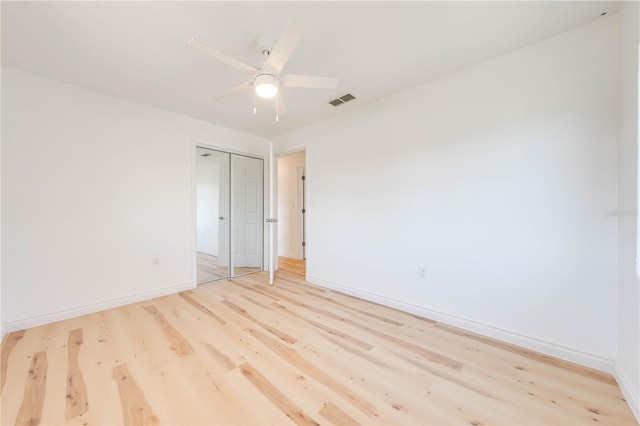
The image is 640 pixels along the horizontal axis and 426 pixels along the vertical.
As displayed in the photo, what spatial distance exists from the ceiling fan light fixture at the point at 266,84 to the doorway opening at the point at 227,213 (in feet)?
7.65

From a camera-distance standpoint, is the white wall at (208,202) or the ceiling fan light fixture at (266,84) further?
the white wall at (208,202)

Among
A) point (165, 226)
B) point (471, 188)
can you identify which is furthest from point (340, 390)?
point (165, 226)

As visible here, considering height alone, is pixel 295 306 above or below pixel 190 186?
below

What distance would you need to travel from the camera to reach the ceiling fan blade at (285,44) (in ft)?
4.36

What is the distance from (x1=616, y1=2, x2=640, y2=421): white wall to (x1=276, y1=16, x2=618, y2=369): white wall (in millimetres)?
79

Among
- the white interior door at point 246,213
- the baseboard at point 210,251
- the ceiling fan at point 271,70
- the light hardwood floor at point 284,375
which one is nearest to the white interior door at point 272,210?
the white interior door at point 246,213

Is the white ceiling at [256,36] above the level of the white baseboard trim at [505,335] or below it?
above

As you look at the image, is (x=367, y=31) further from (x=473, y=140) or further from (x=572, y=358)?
(x=572, y=358)

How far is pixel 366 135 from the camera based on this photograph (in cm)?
306

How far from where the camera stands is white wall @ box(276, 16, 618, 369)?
5.61 ft

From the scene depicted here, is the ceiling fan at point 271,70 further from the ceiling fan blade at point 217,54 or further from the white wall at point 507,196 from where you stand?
the white wall at point 507,196

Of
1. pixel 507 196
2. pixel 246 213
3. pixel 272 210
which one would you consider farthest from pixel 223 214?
pixel 507 196

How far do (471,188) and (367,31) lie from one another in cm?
165

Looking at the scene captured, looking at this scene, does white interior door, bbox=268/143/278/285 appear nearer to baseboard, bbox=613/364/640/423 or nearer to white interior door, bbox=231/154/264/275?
white interior door, bbox=231/154/264/275
